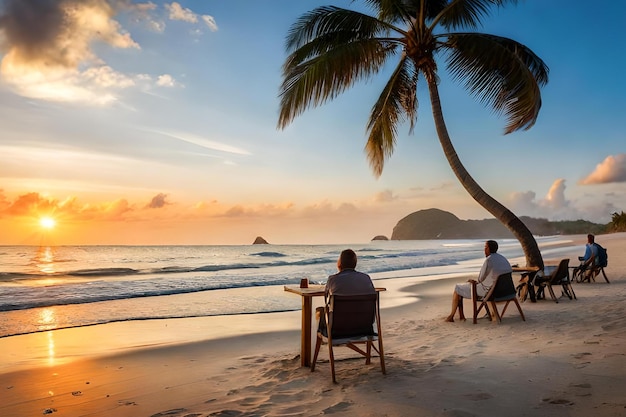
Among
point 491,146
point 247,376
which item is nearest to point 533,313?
point 247,376

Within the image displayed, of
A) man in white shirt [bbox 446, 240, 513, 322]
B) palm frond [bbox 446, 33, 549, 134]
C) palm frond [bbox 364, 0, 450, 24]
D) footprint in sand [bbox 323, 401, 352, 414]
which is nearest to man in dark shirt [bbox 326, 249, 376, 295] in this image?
footprint in sand [bbox 323, 401, 352, 414]

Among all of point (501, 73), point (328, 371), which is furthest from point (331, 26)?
point (328, 371)

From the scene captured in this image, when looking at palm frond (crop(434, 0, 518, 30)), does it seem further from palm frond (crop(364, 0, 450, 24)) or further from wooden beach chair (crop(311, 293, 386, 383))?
wooden beach chair (crop(311, 293, 386, 383))

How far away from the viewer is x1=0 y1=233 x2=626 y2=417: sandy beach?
4137 mm

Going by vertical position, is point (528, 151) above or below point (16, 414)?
above

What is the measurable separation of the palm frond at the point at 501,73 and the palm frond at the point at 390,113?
1585 mm

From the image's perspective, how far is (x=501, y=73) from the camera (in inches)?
490

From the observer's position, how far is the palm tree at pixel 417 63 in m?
11.8

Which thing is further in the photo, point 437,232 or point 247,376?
point 437,232

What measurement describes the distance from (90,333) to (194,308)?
11.9 feet

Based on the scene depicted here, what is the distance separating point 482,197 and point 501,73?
344 cm

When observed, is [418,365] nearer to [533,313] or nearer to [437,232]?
[533,313]

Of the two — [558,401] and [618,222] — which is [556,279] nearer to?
[558,401]

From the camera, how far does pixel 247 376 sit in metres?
5.43
